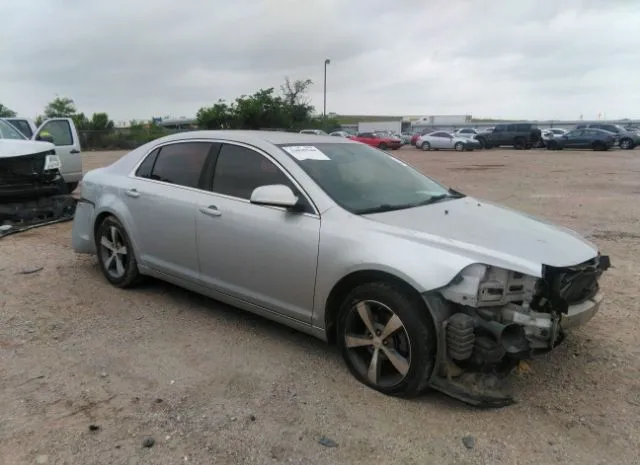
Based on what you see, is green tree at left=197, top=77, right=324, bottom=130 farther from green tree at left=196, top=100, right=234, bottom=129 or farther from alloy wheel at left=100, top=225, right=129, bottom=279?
alloy wheel at left=100, top=225, right=129, bottom=279

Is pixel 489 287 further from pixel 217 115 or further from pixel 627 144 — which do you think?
pixel 217 115

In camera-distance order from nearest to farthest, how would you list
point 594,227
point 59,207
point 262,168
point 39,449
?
point 39,449
point 262,168
point 594,227
point 59,207

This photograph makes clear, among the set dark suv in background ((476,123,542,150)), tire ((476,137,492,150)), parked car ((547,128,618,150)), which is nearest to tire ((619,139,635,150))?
parked car ((547,128,618,150))

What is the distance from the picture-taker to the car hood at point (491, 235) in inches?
121

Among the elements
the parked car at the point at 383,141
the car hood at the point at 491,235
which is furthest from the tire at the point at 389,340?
the parked car at the point at 383,141

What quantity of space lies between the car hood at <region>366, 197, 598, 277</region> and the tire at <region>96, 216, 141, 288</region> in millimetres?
2598

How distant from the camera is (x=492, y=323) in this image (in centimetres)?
301

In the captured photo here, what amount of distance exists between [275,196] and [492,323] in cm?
156

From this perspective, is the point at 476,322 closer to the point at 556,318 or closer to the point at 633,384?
the point at 556,318

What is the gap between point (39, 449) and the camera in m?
2.80

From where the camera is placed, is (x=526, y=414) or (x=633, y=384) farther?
(x=633, y=384)

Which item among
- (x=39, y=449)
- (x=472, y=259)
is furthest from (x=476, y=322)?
(x=39, y=449)

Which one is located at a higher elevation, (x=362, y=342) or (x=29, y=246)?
(x=362, y=342)

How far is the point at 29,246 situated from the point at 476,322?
6201mm
